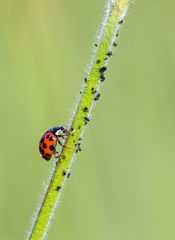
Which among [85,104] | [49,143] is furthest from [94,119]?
[85,104]

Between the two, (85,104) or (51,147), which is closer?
(85,104)

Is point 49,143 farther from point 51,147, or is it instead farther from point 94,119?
point 94,119

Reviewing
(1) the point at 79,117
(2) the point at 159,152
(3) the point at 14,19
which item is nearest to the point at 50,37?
(3) the point at 14,19

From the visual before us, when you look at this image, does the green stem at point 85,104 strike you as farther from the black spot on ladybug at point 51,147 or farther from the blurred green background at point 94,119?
the blurred green background at point 94,119

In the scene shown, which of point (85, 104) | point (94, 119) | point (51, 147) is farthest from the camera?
point (94, 119)

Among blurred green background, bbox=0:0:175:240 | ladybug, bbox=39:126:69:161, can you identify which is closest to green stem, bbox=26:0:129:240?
ladybug, bbox=39:126:69:161

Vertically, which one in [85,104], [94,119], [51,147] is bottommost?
[85,104]

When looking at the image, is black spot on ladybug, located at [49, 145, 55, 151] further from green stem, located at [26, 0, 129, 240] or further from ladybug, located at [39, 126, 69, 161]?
green stem, located at [26, 0, 129, 240]
